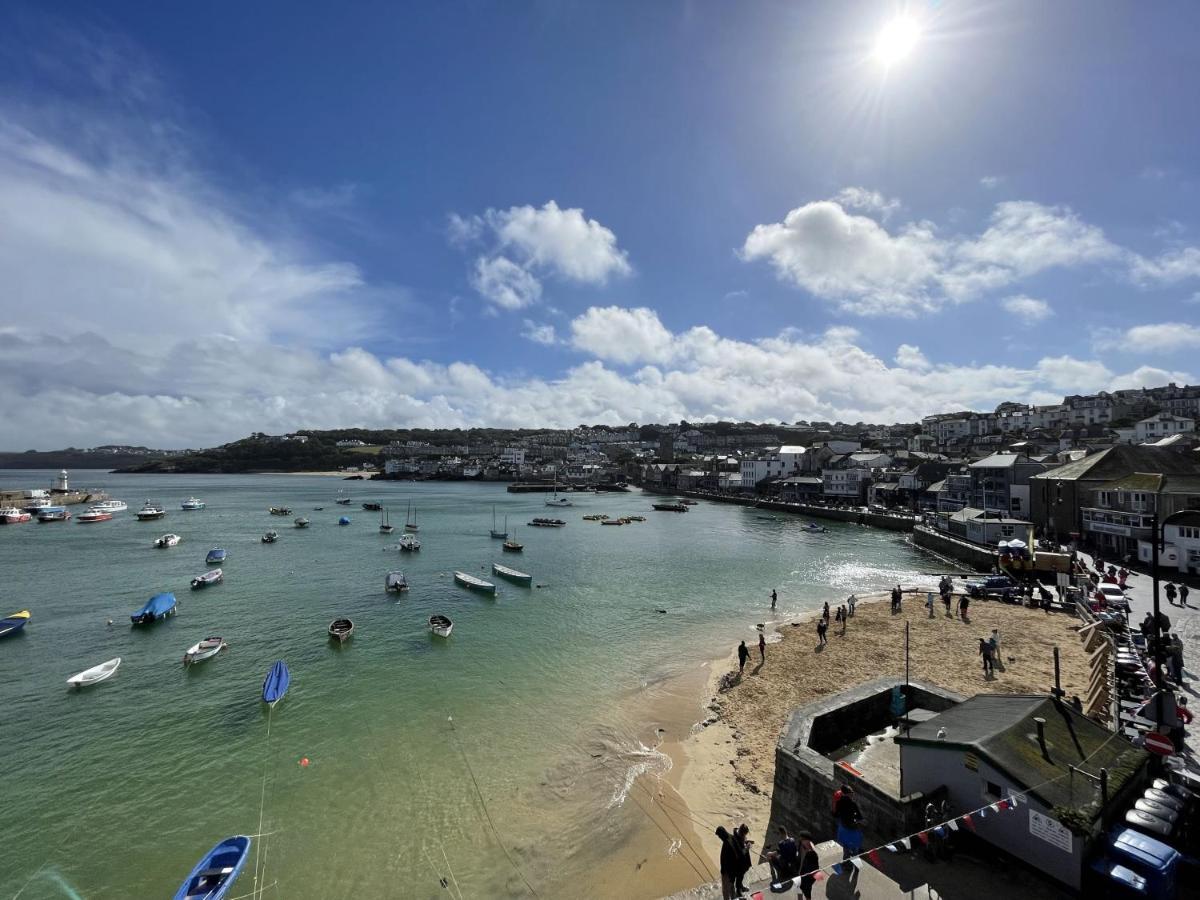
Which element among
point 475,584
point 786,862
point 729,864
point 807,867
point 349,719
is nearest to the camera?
point 807,867

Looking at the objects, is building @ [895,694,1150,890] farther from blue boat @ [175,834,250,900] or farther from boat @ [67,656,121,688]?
boat @ [67,656,121,688]

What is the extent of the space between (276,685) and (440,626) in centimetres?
806

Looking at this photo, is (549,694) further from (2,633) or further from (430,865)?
(2,633)

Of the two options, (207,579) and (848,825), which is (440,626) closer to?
(848,825)

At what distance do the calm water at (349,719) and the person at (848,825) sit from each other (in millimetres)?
6189

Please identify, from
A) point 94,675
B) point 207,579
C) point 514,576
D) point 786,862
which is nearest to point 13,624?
point 207,579

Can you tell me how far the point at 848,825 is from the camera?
8.48 metres

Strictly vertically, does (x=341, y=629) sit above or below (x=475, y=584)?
above

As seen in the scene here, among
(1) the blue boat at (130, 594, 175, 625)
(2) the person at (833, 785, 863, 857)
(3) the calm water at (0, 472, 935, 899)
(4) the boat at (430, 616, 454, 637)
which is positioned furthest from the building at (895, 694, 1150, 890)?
(1) the blue boat at (130, 594, 175, 625)

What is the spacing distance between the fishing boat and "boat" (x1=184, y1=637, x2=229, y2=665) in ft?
15.1

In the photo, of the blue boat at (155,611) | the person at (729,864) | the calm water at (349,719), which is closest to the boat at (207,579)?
the calm water at (349,719)

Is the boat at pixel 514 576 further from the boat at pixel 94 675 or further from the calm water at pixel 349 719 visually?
the boat at pixel 94 675

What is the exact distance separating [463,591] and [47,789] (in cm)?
2269

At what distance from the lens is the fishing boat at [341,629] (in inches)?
1010
